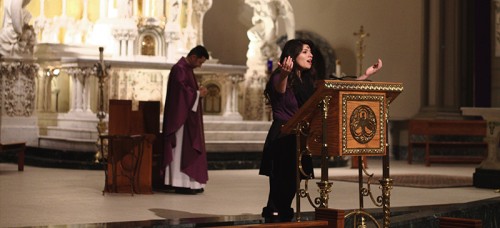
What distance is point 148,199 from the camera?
29.7 feet

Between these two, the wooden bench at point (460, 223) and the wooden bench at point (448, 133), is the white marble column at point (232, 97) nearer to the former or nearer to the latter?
the wooden bench at point (448, 133)

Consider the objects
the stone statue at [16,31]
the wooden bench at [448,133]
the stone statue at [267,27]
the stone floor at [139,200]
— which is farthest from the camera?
the stone statue at [267,27]

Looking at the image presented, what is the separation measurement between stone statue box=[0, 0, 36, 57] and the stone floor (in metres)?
2.76

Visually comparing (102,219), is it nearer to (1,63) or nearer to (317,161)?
(317,161)

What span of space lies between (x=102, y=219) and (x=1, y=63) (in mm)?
8240

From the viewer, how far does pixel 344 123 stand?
538cm

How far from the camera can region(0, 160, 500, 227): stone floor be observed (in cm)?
711

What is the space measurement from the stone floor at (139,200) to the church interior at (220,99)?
3cm

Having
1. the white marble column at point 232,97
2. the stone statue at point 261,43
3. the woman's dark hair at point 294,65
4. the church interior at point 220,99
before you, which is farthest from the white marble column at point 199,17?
the woman's dark hair at point 294,65

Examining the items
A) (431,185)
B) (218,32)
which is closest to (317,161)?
(431,185)

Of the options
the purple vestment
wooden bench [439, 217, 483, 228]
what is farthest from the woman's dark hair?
the purple vestment

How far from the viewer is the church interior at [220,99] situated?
9.45 metres

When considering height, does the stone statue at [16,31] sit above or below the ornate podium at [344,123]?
above

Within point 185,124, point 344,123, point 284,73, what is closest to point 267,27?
point 185,124
